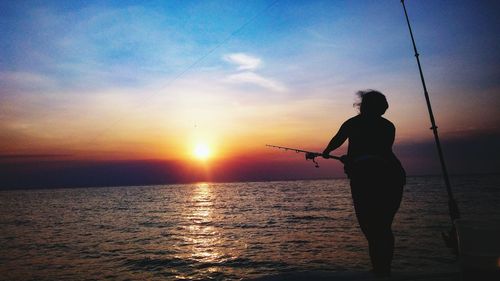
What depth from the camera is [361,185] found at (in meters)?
4.02

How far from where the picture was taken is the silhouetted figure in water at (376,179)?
12.9ft

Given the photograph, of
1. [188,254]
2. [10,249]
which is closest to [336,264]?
[188,254]

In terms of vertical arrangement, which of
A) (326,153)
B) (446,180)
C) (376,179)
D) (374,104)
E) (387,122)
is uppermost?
(374,104)

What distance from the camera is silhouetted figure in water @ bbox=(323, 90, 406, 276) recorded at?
3.94 m

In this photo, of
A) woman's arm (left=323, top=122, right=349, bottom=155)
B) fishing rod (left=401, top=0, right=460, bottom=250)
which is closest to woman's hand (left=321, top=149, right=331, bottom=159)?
woman's arm (left=323, top=122, right=349, bottom=155)

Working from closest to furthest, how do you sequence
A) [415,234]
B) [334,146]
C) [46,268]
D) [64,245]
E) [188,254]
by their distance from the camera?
[334,146] < [46,268] < [188,254] < [415,234] < [64,245]

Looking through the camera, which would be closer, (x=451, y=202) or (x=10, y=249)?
(x=451, y=202)

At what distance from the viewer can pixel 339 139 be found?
4.36 metres

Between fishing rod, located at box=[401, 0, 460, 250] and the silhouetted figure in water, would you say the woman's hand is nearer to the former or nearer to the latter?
the silhouetted figure in water

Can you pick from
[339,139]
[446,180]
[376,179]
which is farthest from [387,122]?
[446,180]

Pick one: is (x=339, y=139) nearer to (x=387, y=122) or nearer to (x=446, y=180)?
(x=387, y=122)

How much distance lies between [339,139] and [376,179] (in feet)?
2.52

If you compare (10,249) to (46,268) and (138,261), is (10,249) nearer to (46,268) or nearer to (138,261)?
(46,268)

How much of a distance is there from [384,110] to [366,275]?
224 cm
